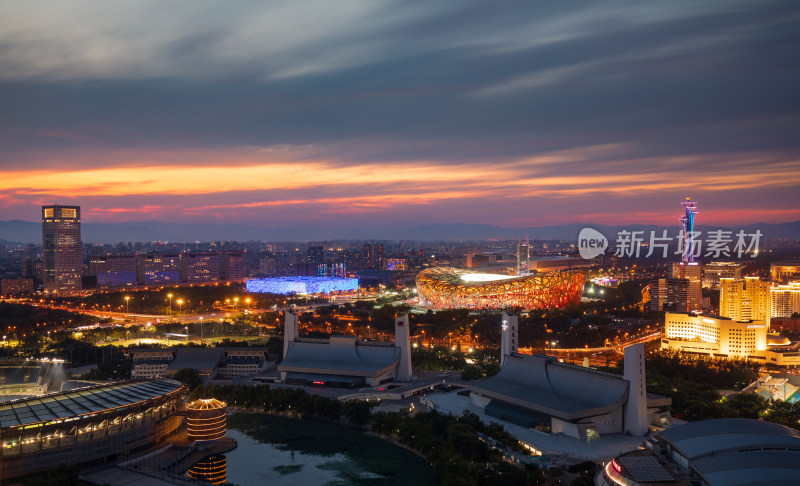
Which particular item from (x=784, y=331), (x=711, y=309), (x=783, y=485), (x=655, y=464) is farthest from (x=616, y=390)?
(x=711, y=309)

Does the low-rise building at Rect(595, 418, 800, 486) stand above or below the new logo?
below

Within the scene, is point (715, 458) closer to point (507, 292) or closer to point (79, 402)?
point (79, 402)

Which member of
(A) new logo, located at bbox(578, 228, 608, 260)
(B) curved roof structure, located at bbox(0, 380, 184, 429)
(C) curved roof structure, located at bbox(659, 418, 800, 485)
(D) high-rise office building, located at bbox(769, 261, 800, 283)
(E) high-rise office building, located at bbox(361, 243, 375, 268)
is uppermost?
(A) new logo, located at bbox(578, 228, 608, 260)

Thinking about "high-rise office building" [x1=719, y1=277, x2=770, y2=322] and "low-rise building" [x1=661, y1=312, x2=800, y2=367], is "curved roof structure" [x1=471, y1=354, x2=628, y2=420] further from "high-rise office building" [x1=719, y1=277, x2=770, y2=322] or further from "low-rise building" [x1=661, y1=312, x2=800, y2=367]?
"high-rise office building" [x1=719, y1=277, x2=770, y2=322]

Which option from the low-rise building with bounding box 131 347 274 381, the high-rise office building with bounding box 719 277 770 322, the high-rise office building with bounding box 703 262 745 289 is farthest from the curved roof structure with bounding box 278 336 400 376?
the high-rise office building with bounding box 703 262 745 289

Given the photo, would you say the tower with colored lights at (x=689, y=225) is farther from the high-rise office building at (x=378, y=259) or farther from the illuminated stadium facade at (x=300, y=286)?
the high-rise office building at (x=378, y=259)

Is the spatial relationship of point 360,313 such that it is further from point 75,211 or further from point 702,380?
point 75,211
